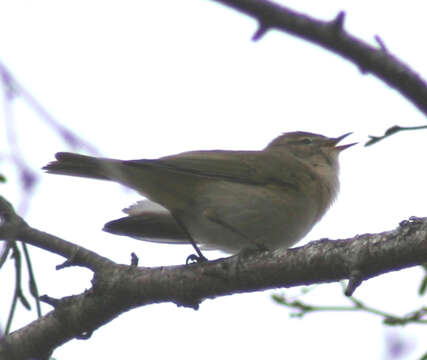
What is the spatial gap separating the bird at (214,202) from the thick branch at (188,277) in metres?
→ 1.35

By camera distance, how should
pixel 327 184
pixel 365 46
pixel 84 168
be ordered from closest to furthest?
pixel 365 46 → pixel 84 168 → pixel 327 184

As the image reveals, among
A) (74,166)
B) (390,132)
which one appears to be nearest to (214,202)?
(74,166)

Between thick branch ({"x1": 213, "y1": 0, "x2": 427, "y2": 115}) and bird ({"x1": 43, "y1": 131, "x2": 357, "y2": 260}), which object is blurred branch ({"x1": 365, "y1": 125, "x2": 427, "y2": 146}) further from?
bird ({"x1": 43, "y1": 131, "x2": 357, "y2": 260})

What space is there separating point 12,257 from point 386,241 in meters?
1.80

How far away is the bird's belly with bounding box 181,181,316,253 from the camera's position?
5.50 m

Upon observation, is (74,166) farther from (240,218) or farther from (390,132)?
(390,132)

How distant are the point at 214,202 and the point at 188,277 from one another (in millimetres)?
1847

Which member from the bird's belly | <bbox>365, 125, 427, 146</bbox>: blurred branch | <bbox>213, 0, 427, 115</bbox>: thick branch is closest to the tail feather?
the bird's belly

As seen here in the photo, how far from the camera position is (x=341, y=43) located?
4.23ft

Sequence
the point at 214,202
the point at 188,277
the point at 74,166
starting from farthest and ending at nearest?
1. the point at 214,202
2. the point at 74,166
3. the point at 188,277

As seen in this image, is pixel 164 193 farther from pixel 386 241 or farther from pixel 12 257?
pixel 386 241

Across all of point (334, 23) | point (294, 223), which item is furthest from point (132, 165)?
point (334, 23)

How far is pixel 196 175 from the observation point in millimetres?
5484

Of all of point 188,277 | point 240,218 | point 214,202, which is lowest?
point 188,277
